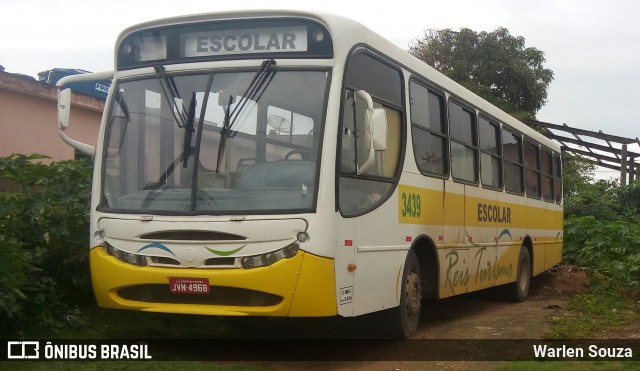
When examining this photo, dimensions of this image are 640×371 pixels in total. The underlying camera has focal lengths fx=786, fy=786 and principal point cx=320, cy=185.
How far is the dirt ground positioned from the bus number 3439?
4.36 feet

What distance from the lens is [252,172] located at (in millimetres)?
6355

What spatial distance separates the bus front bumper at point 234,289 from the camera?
605 cm

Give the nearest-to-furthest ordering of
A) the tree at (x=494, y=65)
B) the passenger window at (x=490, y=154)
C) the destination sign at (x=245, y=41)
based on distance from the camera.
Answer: the destination sign at (x=245, y=41), the passenger window at (x=490, y=154), the tree at (x=494, y=65)

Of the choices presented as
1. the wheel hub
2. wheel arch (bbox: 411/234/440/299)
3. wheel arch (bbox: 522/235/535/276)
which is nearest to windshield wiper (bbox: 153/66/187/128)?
the wheel hub

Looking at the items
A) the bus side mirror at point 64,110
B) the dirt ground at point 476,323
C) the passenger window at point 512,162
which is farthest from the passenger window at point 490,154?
the bus side mirror at point 64,110

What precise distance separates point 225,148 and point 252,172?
301 mm

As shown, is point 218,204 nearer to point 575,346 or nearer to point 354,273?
point 354,273

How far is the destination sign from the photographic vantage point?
6.61 m

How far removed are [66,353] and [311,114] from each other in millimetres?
2870

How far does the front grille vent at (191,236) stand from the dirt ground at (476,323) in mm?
1225

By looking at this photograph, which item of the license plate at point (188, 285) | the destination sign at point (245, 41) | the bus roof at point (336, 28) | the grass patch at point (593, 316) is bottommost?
the grass patch at point (593, 316)

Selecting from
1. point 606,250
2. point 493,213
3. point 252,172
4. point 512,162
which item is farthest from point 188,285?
point 606,250

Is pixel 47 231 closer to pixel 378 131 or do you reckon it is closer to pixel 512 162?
pixel 378 131

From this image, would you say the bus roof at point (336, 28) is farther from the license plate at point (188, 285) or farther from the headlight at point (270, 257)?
the license plate at point (188, 285)
